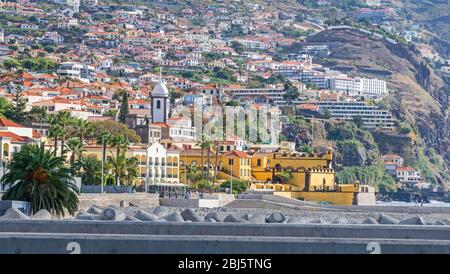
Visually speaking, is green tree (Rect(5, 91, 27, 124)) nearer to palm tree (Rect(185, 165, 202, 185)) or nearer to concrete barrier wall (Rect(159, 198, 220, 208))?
palm tree (Rect(185, 165, 202, 185))

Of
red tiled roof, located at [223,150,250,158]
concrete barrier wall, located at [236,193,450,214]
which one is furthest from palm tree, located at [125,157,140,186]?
red tiled roof, located at [223,150,250,158]

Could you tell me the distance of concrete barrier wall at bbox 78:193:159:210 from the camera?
236 ft

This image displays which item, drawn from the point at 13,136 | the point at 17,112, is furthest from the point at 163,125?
the point at 13,136

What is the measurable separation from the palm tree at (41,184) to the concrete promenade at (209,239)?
69.1 ft

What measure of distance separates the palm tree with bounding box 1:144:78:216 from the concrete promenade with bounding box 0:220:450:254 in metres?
21.1

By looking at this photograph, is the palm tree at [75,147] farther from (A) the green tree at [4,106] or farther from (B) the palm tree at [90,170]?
(A) the green tree at [4,106]

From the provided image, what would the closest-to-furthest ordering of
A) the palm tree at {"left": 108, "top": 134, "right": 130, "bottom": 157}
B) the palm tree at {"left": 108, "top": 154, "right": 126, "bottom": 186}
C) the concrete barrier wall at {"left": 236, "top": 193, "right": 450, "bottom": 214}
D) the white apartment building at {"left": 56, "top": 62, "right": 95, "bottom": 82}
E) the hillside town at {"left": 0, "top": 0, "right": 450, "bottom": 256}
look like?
→ the hillside town at {"left": 0, "top": 0, "right": 450, "bottom": 256} → the concrete barrier wall at {"left": 236, "top": 193, "right": 450, "bottom": 214} → the palm tree at {"left": 108, "top": 154, "right": 126, "bottom": 186} → the palm tree at {"left": 108, "top": 134, "right": 130, "bottom": 157} → the white apartment building at {"left": 56, "top": 62, "right": 95, "bottom": 82}

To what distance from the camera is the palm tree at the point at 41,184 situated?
56.0 m

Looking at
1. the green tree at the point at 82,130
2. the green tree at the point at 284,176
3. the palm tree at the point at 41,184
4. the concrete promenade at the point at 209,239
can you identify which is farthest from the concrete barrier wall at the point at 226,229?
the green tree at the point at 284,176

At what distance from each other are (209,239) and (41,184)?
25.4m

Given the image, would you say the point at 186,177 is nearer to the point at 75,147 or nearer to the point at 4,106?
the point at 75,147

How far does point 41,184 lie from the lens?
186 feet

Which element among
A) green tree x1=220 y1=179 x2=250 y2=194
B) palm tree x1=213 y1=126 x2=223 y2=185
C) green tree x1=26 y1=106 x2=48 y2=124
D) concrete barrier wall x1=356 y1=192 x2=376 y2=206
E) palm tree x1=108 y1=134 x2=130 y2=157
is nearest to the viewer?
palm tree x1=108 y1=134 x2=130 y2=157
